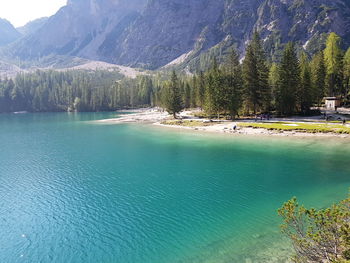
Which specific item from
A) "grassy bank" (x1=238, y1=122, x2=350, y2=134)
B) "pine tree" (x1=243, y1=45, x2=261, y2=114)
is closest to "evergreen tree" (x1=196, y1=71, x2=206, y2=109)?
"pine tree" (x1=243, y1=45, x2=261, y2=114)

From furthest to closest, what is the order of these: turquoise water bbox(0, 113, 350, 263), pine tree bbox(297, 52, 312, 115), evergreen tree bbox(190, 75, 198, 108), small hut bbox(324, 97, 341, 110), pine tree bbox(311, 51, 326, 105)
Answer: evergreen tree bbox(190, 75, 198, 108) < pine tree bbox(311, 51, 326, 105) < small hut bbox(324, 97, 341, 110) < pine tree bbox(297, 52, 312, 115) < turquoise water bbox(0, 113, 350, 263)

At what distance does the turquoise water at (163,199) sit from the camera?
61.8ft

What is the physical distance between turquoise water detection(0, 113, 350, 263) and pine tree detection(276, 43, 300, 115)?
30.5m

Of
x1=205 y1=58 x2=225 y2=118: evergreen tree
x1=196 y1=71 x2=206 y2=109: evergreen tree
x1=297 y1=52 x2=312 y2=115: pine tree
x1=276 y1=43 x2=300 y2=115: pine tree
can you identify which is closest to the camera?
x1=297 y1=52 x2=312 y2=115: pine tree

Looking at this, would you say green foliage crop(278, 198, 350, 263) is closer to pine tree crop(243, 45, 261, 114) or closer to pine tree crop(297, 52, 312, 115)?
pine tree crop(297, 52, 312, 115)

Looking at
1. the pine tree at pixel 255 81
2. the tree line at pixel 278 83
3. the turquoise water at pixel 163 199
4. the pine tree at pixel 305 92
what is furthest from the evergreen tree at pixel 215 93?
the turquoise water at pixel 163 199

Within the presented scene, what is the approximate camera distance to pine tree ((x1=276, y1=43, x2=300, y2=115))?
8044 cm

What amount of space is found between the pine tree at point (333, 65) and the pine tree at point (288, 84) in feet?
67.3

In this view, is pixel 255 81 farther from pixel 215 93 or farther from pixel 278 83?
pixel 215 93

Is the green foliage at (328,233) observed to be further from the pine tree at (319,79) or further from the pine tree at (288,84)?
the pine tree at (319,79)

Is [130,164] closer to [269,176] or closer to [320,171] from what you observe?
[269,176]

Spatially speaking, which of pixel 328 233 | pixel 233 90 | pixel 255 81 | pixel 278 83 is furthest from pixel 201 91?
pixel 328 233

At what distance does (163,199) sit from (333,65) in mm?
92649

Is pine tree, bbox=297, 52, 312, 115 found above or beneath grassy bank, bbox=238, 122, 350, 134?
above
